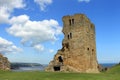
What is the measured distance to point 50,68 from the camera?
182 feet

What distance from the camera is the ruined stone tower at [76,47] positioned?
53469 millimetres

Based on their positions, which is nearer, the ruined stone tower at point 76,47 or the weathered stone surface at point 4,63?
the ruined stone tower at point 76,47

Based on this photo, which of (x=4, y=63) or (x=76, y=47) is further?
(x=4, y=63)

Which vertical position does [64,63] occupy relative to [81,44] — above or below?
below

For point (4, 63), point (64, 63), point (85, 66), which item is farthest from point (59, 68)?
point (4, 63)

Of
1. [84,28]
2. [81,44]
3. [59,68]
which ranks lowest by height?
[59,68]

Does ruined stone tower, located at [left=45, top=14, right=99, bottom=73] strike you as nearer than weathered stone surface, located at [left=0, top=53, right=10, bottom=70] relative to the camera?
Yes

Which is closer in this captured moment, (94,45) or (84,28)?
(84,28)

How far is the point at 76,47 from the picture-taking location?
53.6 metres

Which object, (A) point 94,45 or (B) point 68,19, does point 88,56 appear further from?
(B) point 68,19

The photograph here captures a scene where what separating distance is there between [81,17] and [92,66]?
11.2 metres

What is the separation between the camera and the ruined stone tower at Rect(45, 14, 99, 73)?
175 feet

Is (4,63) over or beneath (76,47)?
beneath

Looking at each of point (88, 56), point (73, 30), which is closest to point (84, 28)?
point (73, 30)
